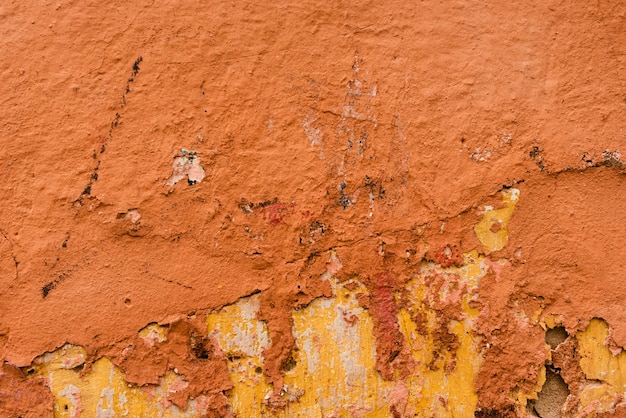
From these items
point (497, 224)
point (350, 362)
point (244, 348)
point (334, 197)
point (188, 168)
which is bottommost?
point (350, 362)

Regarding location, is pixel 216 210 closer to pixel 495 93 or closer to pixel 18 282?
pixel 18 282

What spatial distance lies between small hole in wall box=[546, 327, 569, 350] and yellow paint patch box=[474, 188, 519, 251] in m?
0.33

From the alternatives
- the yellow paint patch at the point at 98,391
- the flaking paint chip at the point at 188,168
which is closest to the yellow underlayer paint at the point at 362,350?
the yellow paint patch at the point at 98,391

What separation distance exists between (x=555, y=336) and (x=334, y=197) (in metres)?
0.88

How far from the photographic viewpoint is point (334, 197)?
2180 millimetres

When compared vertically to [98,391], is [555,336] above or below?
below

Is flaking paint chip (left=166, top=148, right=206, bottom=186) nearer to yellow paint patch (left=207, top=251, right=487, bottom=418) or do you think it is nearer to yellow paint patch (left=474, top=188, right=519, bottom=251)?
yellow paint patch (left=207, top=251, right=487, bottom=418)

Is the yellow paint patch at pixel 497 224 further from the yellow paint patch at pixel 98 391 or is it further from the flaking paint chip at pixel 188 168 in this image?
the yellow paint patch at pixel 98 391

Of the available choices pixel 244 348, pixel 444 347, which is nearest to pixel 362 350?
pixel 444 347

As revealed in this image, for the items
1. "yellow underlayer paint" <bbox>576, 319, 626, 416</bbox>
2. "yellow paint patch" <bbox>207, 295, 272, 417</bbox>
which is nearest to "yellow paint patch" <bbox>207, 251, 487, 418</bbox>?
"yellow paint patch" <bbox>207, 295, 272, 417</bbox>

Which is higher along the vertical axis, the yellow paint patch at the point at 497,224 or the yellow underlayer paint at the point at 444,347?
the yellow paint patch at the point at 497,224

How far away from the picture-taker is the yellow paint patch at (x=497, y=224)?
2.19 metres

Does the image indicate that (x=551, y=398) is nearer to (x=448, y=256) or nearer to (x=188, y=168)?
(x=448, y=256)

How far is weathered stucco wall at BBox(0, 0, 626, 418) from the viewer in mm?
2113
